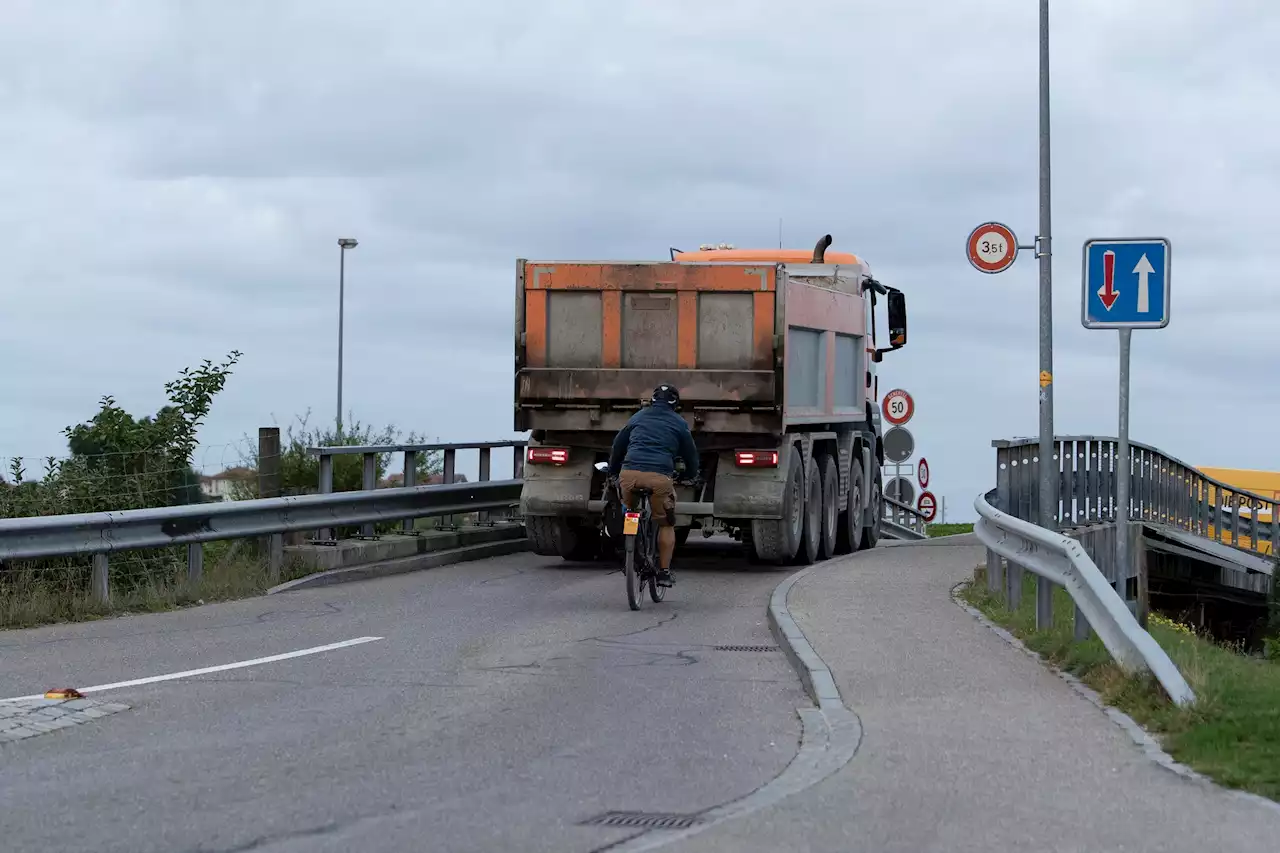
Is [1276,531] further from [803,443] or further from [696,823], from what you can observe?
[696,823]

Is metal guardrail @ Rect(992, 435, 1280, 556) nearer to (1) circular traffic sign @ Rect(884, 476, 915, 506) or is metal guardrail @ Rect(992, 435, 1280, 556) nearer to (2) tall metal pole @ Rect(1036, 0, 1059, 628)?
(2) tall metal pole @ Rect(1036, 0, 1059, 628)

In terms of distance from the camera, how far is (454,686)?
34.0 feet

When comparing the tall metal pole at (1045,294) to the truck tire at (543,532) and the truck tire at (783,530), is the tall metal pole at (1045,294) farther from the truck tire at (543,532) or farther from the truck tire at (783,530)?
the truck tire at (543,532)

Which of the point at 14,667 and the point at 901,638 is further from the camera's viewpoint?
the point at 901,638

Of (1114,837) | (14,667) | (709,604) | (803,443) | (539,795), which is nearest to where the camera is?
(1114,837)

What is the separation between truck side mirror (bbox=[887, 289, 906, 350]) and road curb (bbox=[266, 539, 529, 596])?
232 inches

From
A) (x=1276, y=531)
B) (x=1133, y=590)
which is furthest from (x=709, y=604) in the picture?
(x=1276, y=531)

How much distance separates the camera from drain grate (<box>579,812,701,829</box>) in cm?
661

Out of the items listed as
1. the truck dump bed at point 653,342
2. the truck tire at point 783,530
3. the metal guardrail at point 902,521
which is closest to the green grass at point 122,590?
the truck dump bed at point 653,342

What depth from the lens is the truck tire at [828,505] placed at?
22344mm

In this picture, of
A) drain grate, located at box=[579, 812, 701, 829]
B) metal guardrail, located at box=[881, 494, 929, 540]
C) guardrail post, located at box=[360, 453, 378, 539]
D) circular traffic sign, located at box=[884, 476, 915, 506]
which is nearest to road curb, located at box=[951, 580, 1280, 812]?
drain grate, located at box=[579, 812, 701, 829]

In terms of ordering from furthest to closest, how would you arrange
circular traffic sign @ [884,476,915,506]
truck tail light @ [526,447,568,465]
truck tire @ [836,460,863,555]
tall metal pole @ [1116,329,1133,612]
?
circular traffic sign @ [884,476,915,506] → truck tire @ [836,460,863,555] → truck tail light @ [526,447,568,465] → tall metal pole @ [1116,329,1133,612]

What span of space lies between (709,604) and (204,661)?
18.8 feet

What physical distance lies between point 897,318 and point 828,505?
348 centimetres
